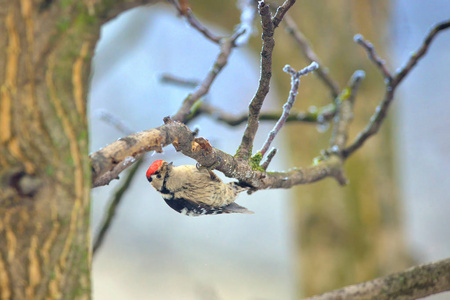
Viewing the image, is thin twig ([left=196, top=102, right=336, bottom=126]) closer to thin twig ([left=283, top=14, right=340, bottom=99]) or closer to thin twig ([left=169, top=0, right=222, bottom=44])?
thin twig ([left=283, top=14, right=340, bottom=99])

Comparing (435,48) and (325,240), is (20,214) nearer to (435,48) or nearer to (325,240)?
(325,240)

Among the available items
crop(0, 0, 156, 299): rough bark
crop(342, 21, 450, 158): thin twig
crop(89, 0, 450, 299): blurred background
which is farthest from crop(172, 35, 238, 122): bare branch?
crop(0, 0, 156, 299): rough bark

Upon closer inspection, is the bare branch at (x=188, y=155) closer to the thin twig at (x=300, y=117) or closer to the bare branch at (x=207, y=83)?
the bare branch at (x=207, y=83)

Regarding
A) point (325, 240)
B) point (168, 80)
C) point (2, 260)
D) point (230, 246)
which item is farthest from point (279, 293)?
point (2, 260)

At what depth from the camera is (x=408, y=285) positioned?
3.75 feet

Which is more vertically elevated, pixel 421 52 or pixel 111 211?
pixel 421 52

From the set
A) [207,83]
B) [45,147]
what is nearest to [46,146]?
[45,147]

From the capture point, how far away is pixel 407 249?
321 centimetres

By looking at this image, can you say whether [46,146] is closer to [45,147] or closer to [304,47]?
[45,147]

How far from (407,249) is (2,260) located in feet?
10.2

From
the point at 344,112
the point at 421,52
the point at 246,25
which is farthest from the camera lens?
the point at 344,112

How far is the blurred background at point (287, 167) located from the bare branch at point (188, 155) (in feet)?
2.19

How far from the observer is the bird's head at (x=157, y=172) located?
1.62 metres

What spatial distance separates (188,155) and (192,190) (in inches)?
28.8
